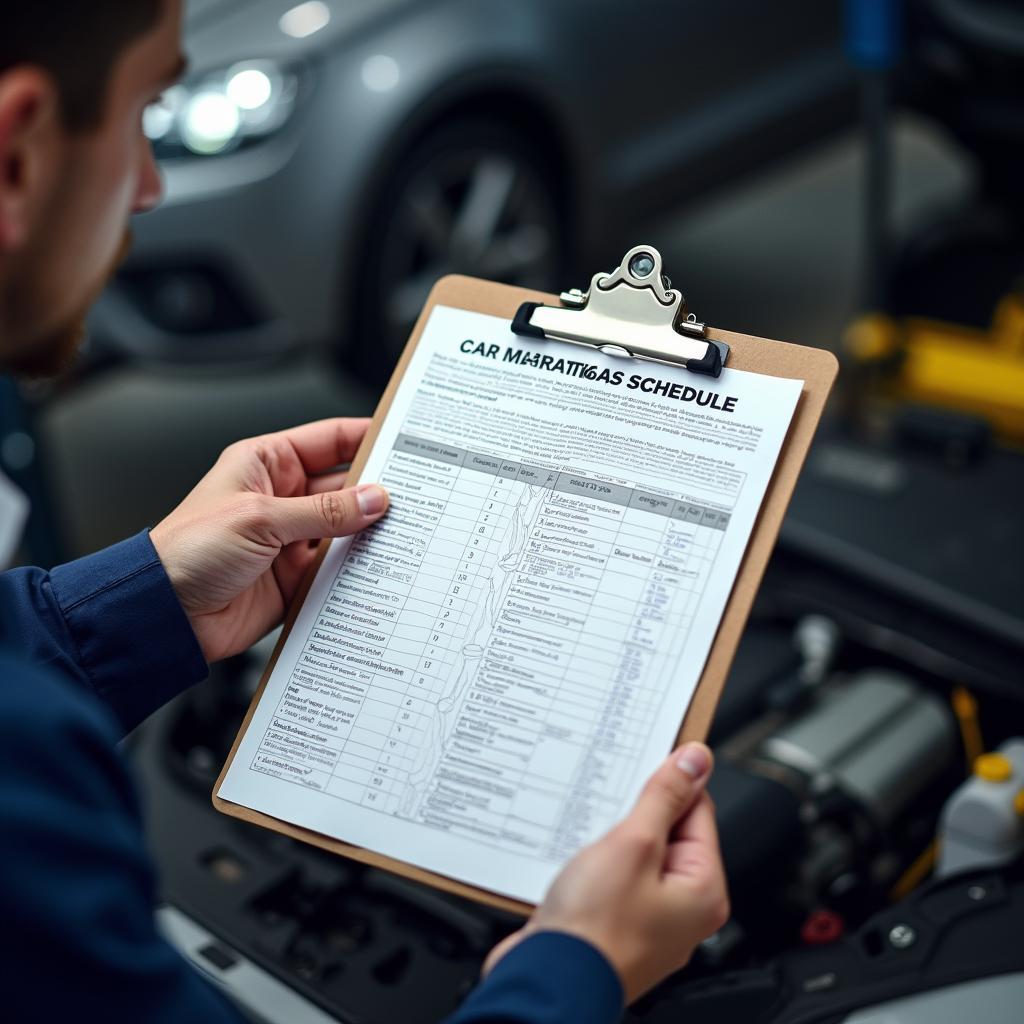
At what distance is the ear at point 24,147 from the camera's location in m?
0.62

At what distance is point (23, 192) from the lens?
639 mm

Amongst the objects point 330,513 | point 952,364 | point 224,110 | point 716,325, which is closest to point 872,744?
point 716,325

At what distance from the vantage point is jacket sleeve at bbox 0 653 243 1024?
577 millimetres

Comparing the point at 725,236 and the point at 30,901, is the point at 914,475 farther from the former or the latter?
the point at 725,236

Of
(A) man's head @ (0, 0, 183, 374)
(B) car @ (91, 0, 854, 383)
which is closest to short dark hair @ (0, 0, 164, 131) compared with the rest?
(A) man's head @ (0, 0, 183, 374)

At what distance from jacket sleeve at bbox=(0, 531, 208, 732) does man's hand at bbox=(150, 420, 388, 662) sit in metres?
0.02

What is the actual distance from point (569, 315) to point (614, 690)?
282 millimetres

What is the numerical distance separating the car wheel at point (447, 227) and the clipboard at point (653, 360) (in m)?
1.43

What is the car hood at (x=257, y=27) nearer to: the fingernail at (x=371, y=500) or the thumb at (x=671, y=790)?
the fingernail at (x=371, y=500)

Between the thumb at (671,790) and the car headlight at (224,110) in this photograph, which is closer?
the thumb at (671,790)

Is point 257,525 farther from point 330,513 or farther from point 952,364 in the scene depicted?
point 952,364

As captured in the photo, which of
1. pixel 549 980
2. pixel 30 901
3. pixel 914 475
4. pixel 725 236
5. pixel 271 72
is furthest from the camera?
pixel 725 236

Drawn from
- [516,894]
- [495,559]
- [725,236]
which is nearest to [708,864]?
[516,894]

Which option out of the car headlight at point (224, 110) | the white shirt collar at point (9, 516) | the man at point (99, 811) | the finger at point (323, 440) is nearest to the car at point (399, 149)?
the car headlight at point (224, 110)
